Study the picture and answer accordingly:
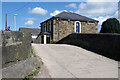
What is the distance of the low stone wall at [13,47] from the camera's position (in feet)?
14.3

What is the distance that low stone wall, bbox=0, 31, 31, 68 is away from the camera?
4371 mm

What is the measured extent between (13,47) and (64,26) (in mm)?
19958

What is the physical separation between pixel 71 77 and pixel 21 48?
101 inches

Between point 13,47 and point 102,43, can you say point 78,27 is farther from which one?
point 13,47

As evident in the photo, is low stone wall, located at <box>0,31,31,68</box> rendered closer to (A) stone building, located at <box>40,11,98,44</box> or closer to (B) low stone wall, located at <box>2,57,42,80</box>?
(B) low stone wall, located at <box>2,57,42,80</box>

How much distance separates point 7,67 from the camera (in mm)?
4410

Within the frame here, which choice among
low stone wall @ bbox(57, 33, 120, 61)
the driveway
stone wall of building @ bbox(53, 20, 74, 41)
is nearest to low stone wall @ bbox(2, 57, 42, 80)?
the driveway

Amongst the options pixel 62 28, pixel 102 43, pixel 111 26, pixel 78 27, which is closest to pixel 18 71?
pixel 102 43

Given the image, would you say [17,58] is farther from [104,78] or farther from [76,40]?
[76,40]

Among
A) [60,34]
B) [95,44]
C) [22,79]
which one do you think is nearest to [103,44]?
[95,44]

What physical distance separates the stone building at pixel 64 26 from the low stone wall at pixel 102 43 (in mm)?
8676

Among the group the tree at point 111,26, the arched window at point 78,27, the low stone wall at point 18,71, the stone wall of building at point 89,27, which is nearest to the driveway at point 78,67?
the low stone wall at point 18,71

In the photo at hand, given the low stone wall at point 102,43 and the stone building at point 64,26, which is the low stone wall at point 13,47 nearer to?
the low stone wall at point 102,43

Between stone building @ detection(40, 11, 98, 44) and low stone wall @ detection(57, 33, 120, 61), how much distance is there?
8676mm
